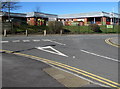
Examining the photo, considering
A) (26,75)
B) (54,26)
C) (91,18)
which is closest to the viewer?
(26,75)

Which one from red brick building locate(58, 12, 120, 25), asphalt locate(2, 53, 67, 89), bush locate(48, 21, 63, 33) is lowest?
asphalt locate(2, 53, 67, 89)

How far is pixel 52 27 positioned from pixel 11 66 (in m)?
22.7

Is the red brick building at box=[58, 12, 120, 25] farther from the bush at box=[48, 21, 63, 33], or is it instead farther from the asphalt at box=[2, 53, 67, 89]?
the asphalt at box=[2, 53, 67, 89]

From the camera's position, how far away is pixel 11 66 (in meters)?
8.24

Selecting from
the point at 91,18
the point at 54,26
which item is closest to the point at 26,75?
the point at 54,26

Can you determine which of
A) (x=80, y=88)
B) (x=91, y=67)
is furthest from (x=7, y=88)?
(x=91, y=67)

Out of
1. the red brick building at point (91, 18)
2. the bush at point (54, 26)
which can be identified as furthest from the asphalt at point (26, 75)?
the red brick building at point (91, 18)

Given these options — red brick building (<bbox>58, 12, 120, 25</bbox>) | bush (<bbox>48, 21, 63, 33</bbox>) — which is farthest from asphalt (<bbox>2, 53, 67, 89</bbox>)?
red brick building (<bbox>58, 12, 120, 25</bbox>)

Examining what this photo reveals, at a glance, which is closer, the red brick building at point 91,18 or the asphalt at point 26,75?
the asphalt at point 26,75

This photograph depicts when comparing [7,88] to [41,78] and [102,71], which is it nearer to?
[41,78]

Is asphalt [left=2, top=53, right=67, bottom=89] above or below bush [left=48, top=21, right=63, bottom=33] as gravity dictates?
below

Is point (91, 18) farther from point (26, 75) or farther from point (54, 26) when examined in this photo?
point (26, 75)

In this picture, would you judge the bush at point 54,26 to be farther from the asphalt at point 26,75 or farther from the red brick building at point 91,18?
the red brick building at point 91,18

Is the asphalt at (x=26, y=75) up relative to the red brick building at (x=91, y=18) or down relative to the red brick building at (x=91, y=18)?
down
